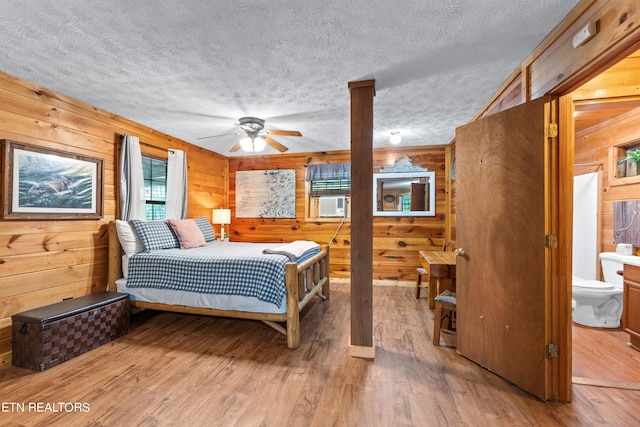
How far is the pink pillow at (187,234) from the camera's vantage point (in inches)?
134

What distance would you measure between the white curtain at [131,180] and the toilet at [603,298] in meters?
4.89

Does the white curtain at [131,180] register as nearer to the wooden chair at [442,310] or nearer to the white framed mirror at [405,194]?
the white framed mirror at [405,194]

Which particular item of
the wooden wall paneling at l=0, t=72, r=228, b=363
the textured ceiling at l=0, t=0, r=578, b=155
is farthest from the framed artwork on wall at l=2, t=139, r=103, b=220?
the textured ceiling at l=0, t=0, r=578, b=155

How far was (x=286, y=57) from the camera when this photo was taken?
197 cm

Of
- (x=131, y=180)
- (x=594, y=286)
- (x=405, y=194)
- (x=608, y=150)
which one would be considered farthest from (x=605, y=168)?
(x=131, y=180)

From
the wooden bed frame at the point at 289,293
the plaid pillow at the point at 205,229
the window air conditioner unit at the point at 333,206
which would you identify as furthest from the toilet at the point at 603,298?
the plaid pillow at the point at 205,229

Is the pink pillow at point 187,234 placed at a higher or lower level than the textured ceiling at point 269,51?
lower

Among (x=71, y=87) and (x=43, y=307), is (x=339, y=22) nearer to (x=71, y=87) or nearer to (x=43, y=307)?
(x=71, y=87)

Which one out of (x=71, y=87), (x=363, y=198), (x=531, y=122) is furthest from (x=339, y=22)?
(x=71, y=87)

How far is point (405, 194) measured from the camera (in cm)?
463

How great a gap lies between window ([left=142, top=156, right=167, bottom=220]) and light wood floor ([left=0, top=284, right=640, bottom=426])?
69.1 inches

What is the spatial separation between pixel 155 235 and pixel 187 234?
0.38 m

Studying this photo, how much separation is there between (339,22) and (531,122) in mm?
1385

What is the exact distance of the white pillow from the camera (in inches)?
115
